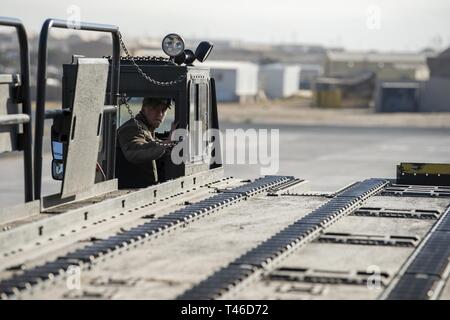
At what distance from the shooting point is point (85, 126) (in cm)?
873

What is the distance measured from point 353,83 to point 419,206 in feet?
257

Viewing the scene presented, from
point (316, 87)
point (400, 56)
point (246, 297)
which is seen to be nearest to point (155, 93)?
→ point (246, 297)

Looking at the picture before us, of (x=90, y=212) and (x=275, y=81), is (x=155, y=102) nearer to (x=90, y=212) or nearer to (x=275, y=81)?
(x=90, y=212)

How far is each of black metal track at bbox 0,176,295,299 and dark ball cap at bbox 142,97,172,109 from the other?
1.46m

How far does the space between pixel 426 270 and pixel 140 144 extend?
5.16 m

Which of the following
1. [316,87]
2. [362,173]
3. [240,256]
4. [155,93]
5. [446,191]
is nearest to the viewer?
[240,256]

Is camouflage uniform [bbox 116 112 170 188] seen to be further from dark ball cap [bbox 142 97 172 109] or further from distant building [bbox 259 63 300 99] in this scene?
distant building [bbox 259 63 300 99]

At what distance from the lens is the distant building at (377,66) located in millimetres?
104375

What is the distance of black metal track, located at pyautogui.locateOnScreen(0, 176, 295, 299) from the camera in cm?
590

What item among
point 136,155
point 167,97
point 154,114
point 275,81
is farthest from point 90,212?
point 275,81

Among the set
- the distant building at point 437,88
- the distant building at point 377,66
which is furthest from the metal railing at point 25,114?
the distant building at point 377,66

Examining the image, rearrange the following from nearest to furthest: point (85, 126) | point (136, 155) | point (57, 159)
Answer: point (85, 126)
point (57, 159)
point (136, 155)

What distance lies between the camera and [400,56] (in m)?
118
